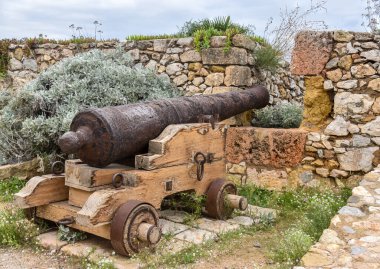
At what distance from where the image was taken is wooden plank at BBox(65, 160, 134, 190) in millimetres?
3762

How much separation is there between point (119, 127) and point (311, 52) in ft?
10.1

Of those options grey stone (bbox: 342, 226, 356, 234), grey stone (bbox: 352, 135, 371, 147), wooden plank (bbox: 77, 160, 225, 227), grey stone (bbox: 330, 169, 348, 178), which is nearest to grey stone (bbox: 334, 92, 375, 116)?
grey stone (bbox: 352, 135, 371, 147)

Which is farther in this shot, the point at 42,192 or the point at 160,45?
the point at 160,45

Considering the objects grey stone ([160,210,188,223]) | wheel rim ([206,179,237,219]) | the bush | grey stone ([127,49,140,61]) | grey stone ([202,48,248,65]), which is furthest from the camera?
grey stone ([127,49,140,61])

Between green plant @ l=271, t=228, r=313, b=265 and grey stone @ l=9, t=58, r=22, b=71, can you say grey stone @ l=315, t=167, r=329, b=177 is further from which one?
grey stone @ l=9, t=58, r=22, b=71

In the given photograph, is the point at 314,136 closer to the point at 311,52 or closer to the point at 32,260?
the point at 311,52

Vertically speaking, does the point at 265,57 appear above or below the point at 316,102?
above

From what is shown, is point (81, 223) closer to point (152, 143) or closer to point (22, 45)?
point (152, 143)

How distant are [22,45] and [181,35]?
3570 millimetres

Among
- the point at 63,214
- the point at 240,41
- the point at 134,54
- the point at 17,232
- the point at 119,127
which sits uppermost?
the point at 240,41

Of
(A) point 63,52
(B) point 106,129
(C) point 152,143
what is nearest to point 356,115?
(C) point 152,143

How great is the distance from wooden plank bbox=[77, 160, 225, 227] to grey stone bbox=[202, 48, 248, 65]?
2.30 metres

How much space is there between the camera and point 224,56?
6516 mm

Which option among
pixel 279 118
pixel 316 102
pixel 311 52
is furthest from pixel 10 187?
pixel 311 52
